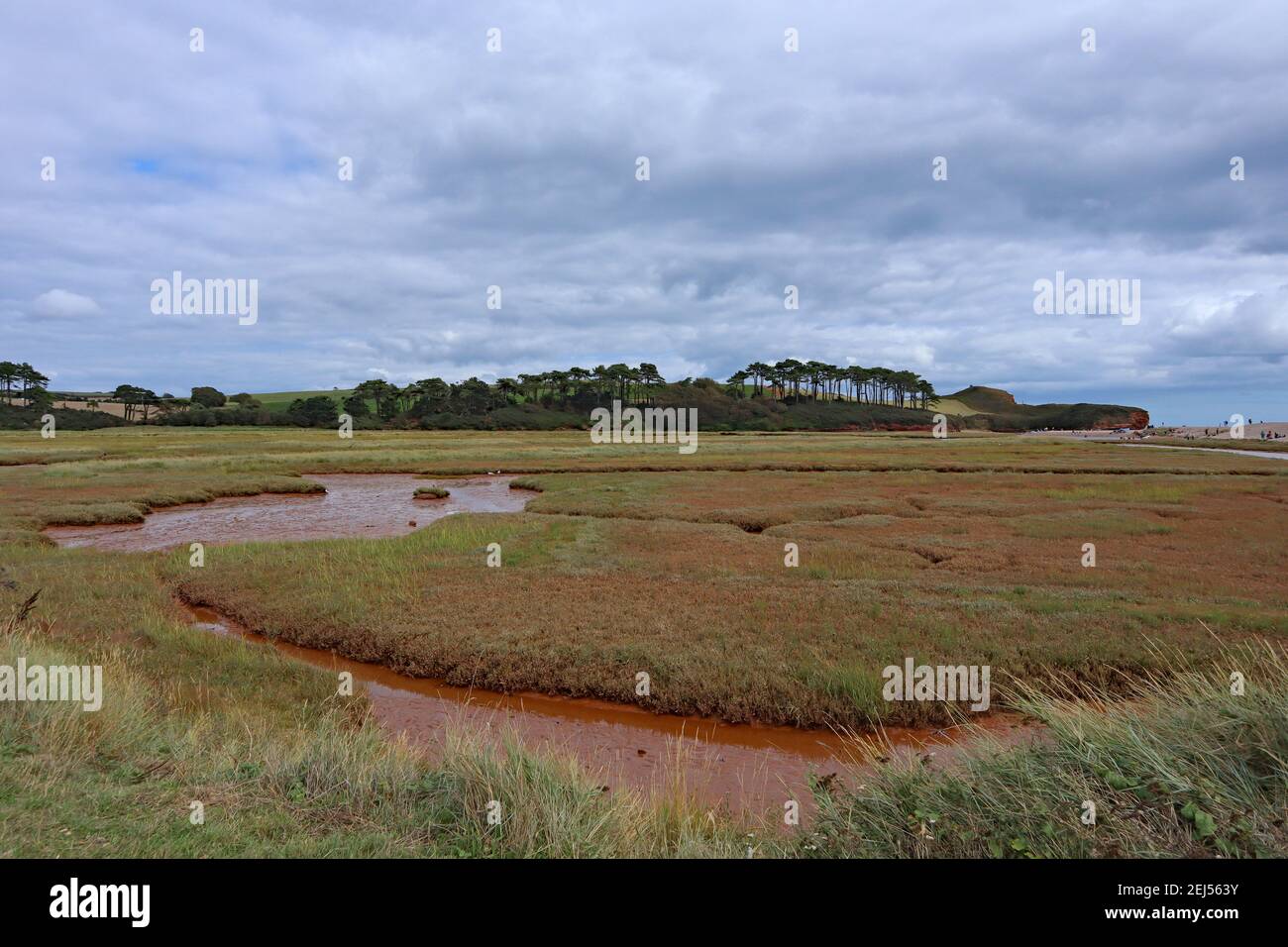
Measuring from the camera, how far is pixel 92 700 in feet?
26.8

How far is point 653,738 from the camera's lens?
34.3 feet

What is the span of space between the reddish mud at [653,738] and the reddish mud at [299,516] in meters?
16.4

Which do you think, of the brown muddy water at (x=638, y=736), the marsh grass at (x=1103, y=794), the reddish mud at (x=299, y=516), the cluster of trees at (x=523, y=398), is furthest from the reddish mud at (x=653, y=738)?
the cluster of trees at (x=523, y=398)

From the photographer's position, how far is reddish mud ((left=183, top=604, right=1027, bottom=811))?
28.8ft

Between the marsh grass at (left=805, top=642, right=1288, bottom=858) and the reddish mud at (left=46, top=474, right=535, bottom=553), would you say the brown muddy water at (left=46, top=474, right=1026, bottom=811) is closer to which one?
the marsh grass at (left=805, top=642, right=1288, bottom=858)

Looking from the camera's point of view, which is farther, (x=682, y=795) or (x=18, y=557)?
(x=18, y=557)

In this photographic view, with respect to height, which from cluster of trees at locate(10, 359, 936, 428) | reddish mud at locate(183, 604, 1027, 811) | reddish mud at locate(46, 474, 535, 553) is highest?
cluster of trees at locate(10, 359, 936, 428)

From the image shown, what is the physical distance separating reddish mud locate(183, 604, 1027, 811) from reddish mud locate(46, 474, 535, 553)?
53.7 feet

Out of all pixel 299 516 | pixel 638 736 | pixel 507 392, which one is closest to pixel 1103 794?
pixel 638 736

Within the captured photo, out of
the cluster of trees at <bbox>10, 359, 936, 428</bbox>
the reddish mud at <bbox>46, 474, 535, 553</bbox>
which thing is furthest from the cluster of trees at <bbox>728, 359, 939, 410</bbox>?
the reddish mud at <bbox>46, 474, 535, 553</bbox>
